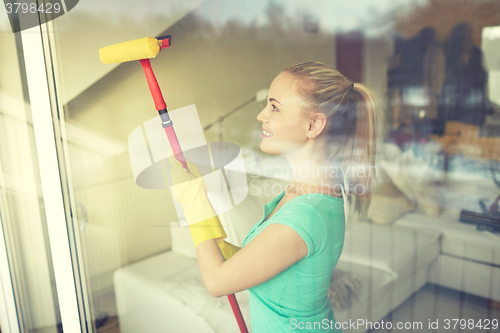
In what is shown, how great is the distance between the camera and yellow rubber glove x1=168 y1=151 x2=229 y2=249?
65cm

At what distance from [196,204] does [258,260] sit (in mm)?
188

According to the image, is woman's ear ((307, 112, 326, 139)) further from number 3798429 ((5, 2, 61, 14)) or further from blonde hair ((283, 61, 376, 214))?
number 3798429 ((5, 2, 61, 14))

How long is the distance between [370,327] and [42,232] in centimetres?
111

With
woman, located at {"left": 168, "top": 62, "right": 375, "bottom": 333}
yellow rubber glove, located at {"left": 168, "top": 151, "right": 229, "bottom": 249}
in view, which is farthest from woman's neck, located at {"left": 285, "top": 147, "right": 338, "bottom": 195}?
yellow rubber glove, located at {"left": 168, "top": 151, "right": 229, "bottom": 249}

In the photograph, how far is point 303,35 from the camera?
0.52m

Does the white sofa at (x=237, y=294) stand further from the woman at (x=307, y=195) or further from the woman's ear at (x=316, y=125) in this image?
the woman's ear at (x=316, y=125)

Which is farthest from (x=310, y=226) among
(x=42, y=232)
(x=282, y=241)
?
(x=42, y=232)

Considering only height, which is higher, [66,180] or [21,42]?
[21,42]

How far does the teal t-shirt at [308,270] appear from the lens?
0.55 m

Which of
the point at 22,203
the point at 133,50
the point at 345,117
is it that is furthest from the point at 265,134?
the point at 22,203

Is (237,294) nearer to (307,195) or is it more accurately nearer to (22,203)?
(307,195)

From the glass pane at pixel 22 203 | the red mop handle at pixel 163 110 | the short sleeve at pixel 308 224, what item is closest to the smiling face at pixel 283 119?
the short sleeve at pixel 308 224

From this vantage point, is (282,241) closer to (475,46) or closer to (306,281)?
(306,281)

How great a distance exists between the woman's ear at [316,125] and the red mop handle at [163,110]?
30cm
